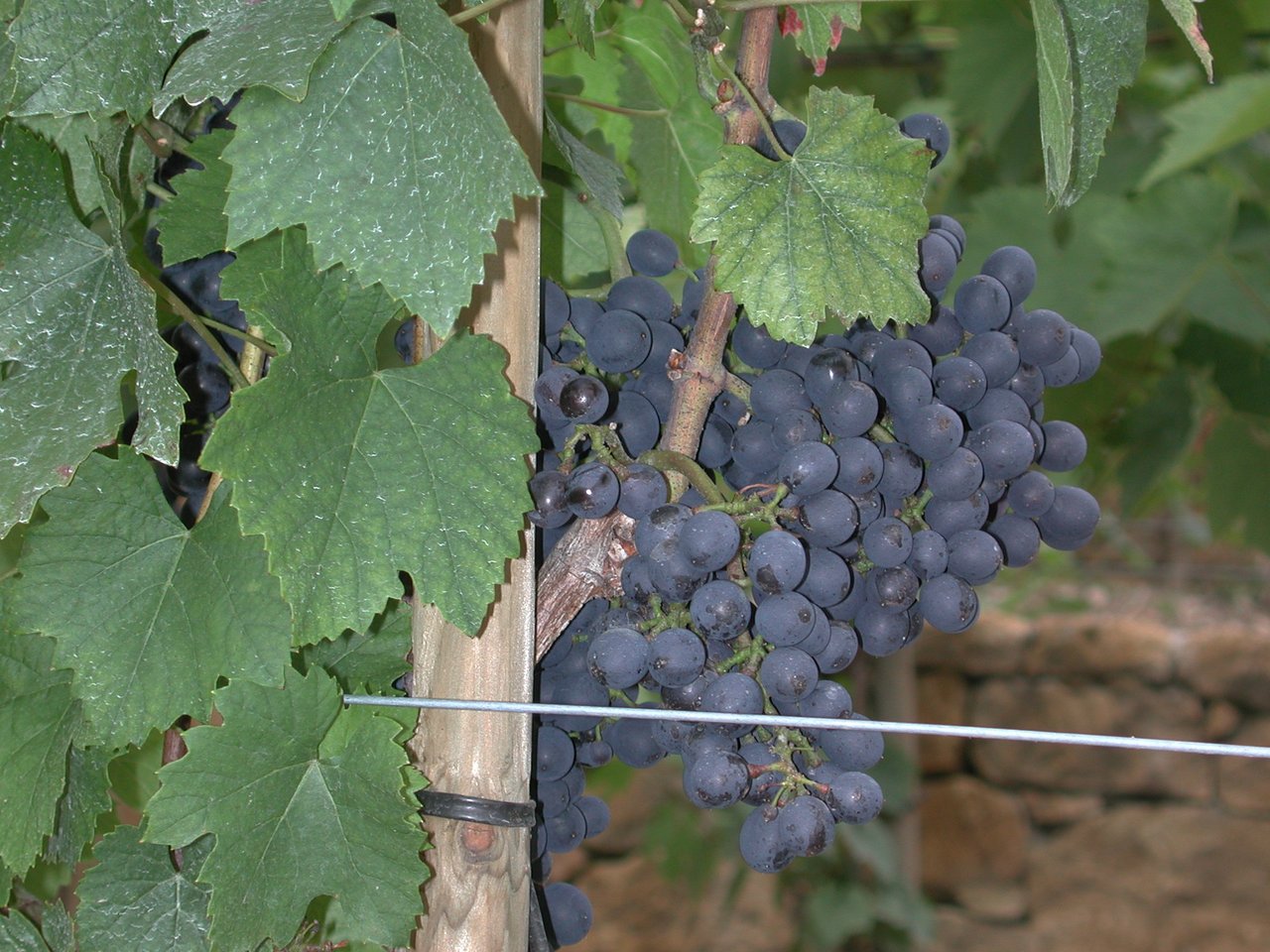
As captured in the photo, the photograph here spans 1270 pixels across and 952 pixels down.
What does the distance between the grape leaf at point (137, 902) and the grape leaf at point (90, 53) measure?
341 mm

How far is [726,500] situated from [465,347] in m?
0.15

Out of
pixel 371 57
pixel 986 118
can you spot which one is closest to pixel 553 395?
pixel 371 57

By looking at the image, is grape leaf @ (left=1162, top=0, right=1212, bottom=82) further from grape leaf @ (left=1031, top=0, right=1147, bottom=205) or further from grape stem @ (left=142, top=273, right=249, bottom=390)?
grape stem @ (left=142, top=273, right=249, bottom=390)

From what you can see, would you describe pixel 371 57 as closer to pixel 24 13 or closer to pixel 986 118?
pixel 24 13

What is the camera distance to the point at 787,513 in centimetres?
58

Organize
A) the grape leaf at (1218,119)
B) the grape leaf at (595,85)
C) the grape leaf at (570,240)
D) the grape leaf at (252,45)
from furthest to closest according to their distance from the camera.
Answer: the grape leaf at (1218,119) → the grape leaf at (595,85) → the grape leaf at (570,240) → the grape leaf at (252,45)

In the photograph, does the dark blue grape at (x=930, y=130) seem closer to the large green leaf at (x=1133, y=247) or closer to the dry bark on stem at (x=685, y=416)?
the dry bark on stem at (x=685, y=416)

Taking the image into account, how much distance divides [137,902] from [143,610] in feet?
0.50

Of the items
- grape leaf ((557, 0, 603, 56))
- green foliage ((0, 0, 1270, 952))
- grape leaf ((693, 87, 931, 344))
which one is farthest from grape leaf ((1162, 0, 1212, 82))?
grape leaf ((557, 0, 603, 56))

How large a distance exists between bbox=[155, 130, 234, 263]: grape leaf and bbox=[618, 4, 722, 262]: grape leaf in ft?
1.03

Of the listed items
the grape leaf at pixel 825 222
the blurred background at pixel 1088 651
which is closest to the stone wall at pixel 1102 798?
the blurred background at pixel 1088 651

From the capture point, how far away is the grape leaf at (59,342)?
1.67 feet

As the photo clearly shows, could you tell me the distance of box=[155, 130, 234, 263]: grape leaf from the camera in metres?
0.57

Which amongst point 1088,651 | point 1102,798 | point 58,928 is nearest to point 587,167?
point 58,928
